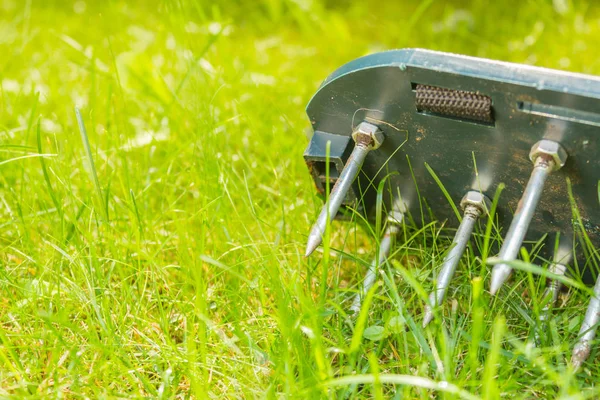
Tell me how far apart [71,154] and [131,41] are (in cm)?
89

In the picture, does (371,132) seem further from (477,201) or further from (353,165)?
(477,201)

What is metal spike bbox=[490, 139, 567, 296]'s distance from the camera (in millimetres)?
1005

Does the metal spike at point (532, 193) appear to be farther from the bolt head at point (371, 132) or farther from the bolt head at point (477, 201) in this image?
the bolt head at point (371, 132)

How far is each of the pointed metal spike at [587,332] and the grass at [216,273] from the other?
0.08 feet

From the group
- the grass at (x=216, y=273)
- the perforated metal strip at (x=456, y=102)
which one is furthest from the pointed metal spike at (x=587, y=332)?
the perforated metal strip at (x=456, y=102)

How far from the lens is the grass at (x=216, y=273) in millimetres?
1057

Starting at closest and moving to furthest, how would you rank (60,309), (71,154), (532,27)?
(60,309) → (71,154) → (532,27)

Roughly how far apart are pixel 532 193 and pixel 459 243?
16 cm

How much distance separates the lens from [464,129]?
3.54 feet

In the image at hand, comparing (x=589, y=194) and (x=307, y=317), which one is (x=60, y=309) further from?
(x=589, y=194)

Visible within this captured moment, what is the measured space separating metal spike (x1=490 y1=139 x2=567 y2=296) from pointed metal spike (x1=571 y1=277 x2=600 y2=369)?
0.15 metres

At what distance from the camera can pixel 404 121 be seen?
1118 mm

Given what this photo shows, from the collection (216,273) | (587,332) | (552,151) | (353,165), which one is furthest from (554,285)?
(216,273)

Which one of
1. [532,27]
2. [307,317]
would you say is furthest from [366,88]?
[532,27]
